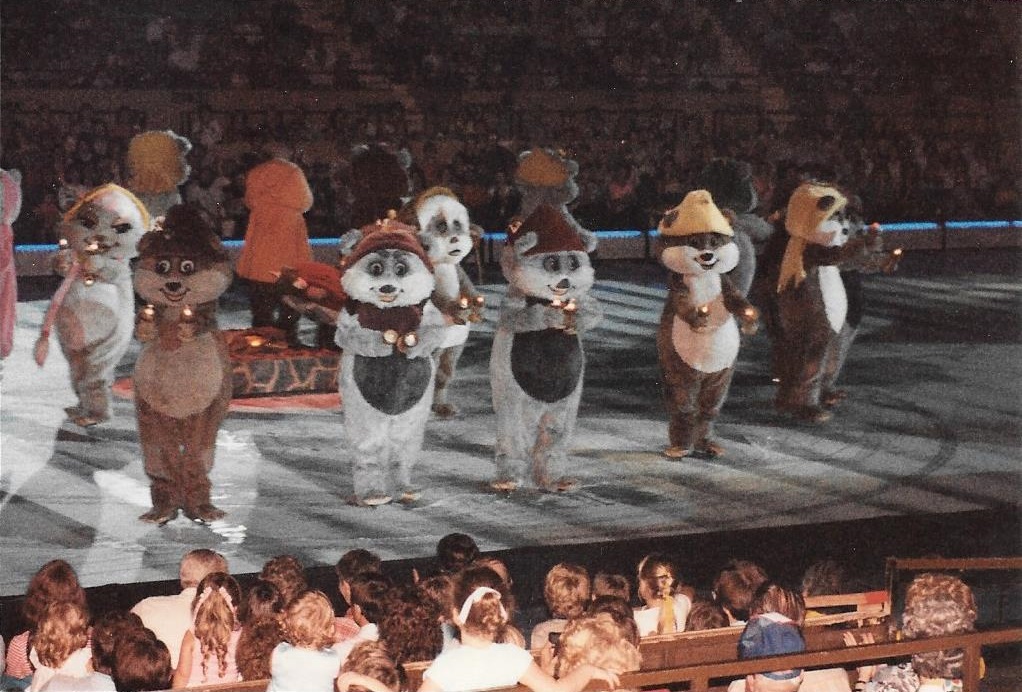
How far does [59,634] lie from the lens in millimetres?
4270

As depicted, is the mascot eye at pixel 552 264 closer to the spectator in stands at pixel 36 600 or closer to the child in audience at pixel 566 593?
the child in audience at pixel 566 593

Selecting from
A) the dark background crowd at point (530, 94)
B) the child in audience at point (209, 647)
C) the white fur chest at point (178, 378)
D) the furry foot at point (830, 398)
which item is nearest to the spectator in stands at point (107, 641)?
the child in audience at point (209, 647)

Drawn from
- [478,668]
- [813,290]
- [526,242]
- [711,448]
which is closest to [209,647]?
[478,668]

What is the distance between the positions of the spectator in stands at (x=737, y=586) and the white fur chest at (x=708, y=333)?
9.83 ft

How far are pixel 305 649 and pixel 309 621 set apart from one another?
0.23 feet

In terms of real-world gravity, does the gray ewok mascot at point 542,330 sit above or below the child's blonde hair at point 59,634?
above

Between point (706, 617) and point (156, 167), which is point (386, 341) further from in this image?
point (156, 167)

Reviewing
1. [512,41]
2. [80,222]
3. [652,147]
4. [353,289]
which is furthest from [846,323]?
[512,41]

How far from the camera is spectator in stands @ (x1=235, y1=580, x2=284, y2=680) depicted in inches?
180

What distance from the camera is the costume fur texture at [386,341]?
282 inches

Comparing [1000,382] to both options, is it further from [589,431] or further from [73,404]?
[73,404]

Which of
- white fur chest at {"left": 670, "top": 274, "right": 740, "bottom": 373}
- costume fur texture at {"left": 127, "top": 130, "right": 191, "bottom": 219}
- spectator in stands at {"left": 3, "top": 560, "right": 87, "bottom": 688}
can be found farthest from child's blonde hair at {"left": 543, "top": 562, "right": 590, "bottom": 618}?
costume fur texture at {"left": 127, "top": 130, "right": 191, "bottom": 219}

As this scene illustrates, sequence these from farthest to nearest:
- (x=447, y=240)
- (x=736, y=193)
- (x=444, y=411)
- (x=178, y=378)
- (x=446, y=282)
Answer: (x=736, y=193)
(x=444, y=411)
(x=446, y=282)
(x=447, y=240)
(x=178, y=378)

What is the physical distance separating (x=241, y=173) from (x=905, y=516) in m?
10.3
